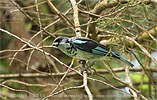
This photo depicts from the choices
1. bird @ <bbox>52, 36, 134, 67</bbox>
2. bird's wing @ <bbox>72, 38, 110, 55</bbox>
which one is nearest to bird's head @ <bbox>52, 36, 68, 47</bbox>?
bird @ <bbox>52, 36, 134, 67</bbox>

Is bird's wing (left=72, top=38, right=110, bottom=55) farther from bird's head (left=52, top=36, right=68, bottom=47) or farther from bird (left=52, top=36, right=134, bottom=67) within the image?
bird's head (left=52, top=36, right=68, bottom=47)

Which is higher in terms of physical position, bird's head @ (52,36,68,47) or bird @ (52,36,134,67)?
bird's head @ (52,36,68,47)

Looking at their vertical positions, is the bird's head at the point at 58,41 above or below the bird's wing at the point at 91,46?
above

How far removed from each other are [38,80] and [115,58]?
2572 millimetres

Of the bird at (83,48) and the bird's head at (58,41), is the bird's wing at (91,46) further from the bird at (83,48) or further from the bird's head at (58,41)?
the bird's head at (58,41)

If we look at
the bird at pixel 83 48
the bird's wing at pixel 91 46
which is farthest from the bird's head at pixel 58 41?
the bird's wing at pixel 91 46

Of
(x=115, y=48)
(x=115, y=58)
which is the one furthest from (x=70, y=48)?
(x=115, y=48)

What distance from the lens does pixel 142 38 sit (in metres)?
4.45

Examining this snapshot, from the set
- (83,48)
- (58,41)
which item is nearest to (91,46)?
(83,48)

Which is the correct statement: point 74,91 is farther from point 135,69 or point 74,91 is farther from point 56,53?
point 135,69

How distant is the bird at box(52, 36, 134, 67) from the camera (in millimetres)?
3494

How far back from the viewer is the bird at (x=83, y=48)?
11.5 ft

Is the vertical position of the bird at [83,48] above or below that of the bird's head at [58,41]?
below

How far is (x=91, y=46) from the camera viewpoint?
3.67 m
